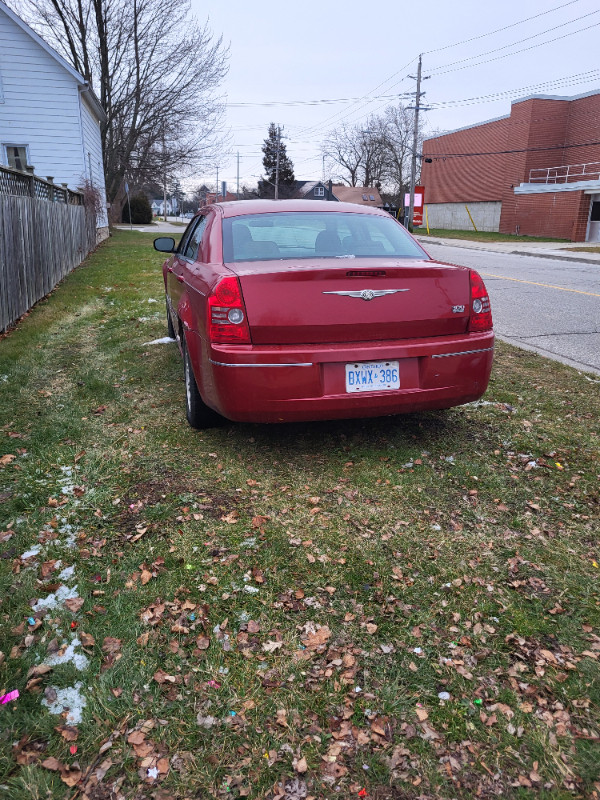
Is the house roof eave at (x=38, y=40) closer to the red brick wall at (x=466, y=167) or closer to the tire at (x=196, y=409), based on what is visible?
the tire at (x=196, y=409)

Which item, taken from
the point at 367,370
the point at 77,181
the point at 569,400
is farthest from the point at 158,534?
the point at 77,181

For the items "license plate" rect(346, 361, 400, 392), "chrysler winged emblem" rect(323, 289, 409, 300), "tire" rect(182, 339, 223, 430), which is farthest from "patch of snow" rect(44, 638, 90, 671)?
"chrysler winged emblem" rect(323, 289, 409, 300)

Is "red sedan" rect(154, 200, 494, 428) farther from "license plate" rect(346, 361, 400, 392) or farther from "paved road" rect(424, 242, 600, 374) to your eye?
"paved road" rect(424, 242, 600, 374)

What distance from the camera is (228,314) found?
3389 millimetres

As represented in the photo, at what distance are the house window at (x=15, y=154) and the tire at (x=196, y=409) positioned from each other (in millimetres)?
19464

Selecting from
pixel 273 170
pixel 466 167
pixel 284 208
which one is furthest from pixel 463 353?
pixel 273 170

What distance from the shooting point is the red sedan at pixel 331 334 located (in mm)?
3379

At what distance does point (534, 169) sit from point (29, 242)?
38659 millimetres

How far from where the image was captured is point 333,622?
2396 mm

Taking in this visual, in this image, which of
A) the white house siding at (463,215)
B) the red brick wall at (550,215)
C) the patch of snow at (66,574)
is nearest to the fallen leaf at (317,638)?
the patch of snow at (66,574)

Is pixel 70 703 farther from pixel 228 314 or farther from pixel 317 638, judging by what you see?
pixel 228 314

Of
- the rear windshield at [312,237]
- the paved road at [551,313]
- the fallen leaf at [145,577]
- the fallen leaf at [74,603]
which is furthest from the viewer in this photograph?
the paved road at [551,313]

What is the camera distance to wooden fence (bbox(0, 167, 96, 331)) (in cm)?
753

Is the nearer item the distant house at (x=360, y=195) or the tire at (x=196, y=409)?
the tire at (x=196, y=409)
